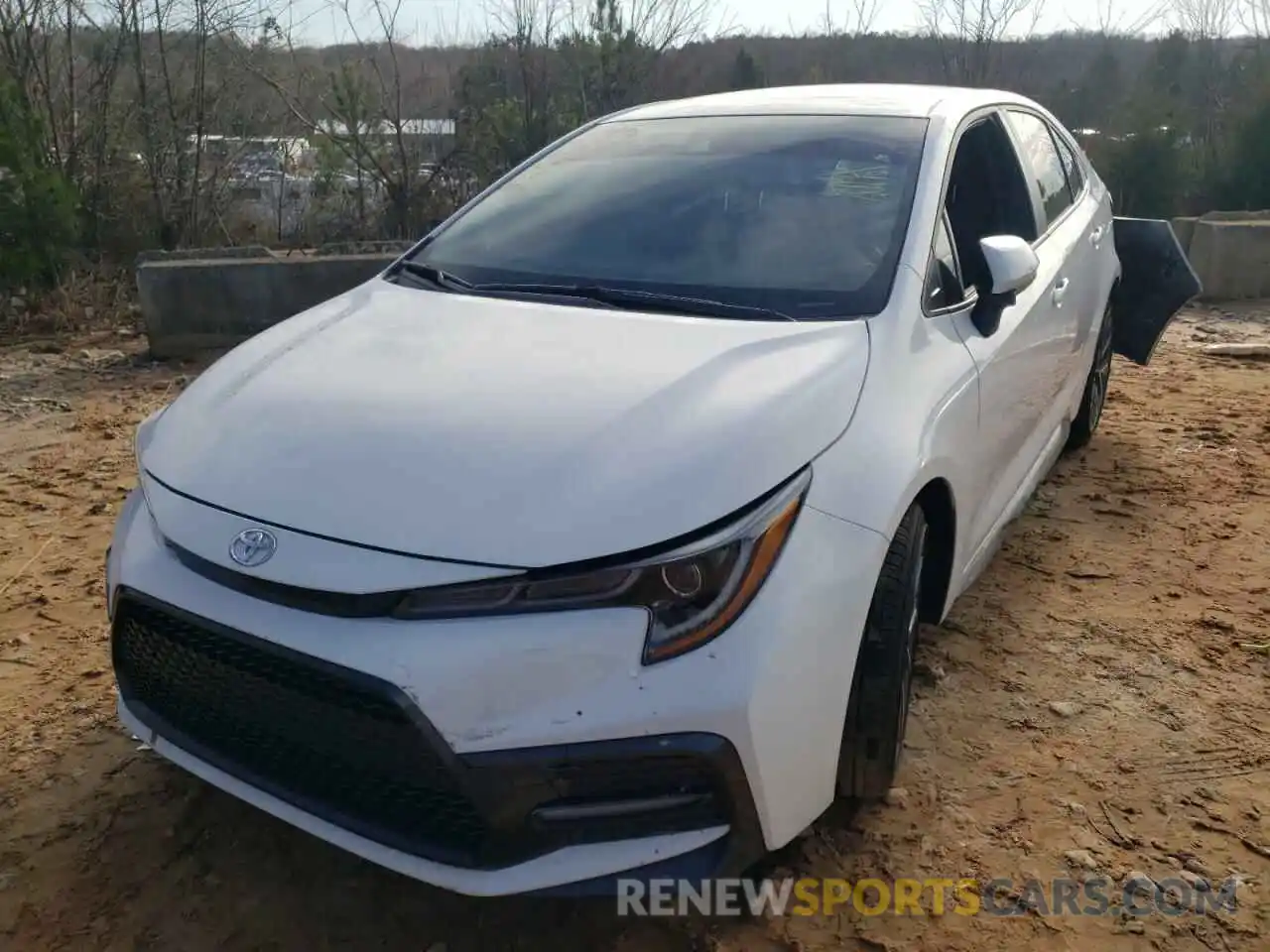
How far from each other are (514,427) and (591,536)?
0.35 meters

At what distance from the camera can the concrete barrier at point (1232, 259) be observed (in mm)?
7723

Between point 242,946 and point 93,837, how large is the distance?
56 centimetres

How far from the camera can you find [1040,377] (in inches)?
125

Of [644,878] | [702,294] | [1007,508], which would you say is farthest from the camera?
[1007,508]

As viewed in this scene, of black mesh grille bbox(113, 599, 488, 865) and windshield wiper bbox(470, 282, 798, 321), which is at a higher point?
windshield wiper bbox(470, 282, 798, 321)

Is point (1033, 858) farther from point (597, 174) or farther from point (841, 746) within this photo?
point (597, 174)

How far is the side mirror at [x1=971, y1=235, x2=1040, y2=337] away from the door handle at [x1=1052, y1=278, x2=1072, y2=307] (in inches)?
28.3

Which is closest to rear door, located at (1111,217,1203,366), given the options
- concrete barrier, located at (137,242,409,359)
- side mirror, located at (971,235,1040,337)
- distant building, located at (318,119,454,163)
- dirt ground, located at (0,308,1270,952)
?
dirt ground, located at (0,308,1270,952)

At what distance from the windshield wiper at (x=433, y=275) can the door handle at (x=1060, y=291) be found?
1.83 metres

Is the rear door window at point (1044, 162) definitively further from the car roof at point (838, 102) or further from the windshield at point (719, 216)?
the windshield at point (719, 216)

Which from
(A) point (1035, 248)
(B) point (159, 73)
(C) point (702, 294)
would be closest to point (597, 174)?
(C) point (702, 294)

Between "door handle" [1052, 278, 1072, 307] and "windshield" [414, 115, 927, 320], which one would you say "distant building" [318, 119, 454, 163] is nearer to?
"windshield" [414, 115, 927, 320]

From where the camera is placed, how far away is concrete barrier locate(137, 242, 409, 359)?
6273mm

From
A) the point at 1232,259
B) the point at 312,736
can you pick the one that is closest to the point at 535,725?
the point at 312,736
